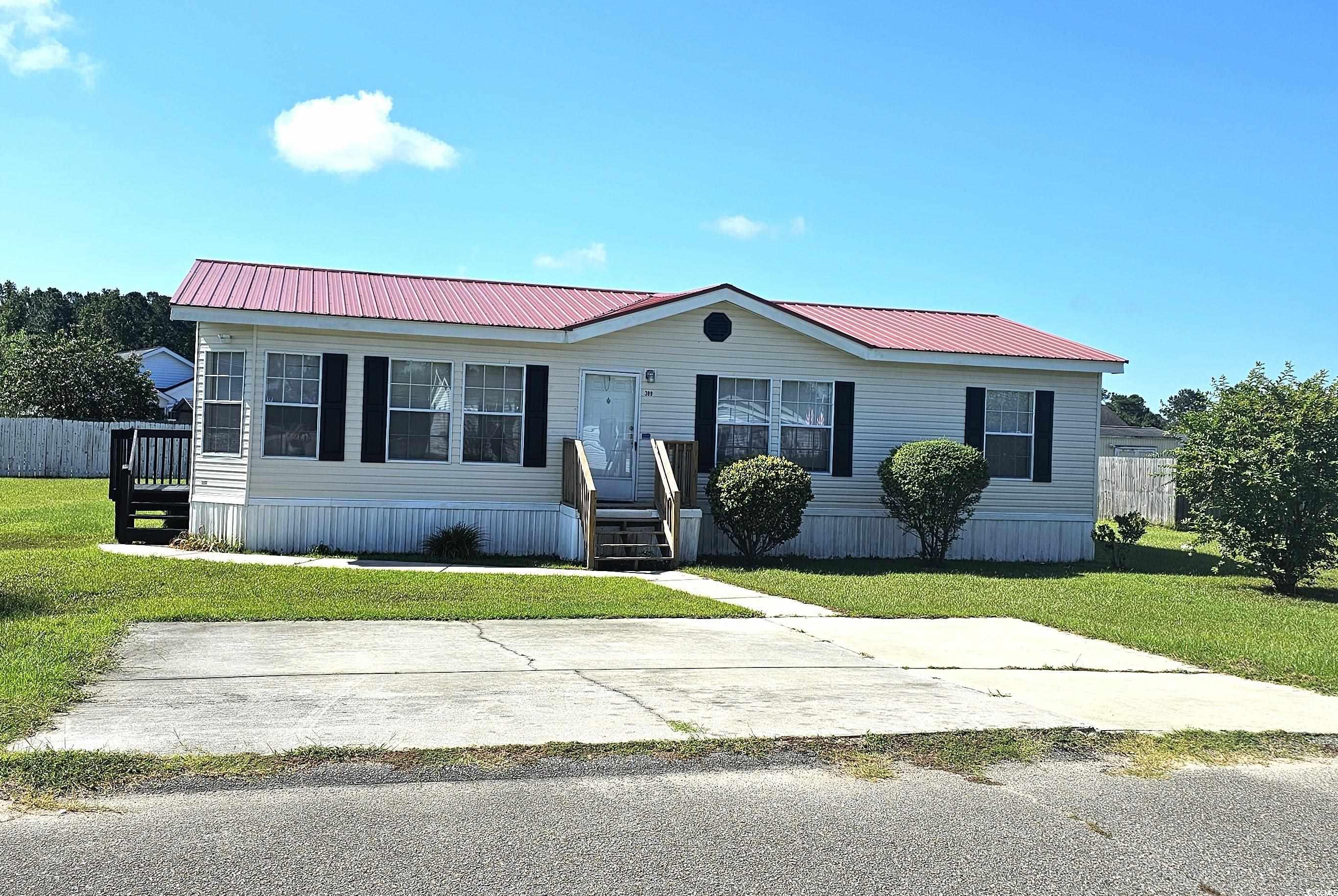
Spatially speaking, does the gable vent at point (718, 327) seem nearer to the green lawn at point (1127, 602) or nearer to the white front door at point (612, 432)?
the white front door at point (612, 432)

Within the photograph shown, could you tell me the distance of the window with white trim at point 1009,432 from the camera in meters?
17.4

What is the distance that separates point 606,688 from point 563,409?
352 inches

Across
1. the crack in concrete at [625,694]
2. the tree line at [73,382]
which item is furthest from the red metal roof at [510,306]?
the tree line at [73,382]

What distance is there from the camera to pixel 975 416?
1728 cm

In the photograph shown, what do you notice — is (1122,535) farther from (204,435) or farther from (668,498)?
(204,435)

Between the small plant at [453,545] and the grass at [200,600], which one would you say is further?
the small plant at [453,545]

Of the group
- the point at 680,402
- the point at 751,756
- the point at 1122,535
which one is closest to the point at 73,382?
the point at 680,402

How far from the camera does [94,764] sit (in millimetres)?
5117

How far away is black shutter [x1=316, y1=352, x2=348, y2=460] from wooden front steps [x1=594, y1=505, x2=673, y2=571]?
360 centimetres

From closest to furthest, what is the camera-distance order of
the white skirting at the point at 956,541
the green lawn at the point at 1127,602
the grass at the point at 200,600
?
1. the grass at the point at 200,600
2. the green lawn at the point at 1127,602
3. the white skirting at the point at 956,541

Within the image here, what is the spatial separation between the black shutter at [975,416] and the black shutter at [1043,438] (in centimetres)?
89

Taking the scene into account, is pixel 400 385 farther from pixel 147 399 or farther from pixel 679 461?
pixel 147 399

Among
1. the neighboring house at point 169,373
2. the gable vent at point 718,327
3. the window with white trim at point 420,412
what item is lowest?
the window with white trim at point 420,412

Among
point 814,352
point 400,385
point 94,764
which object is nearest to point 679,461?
point 814,352
